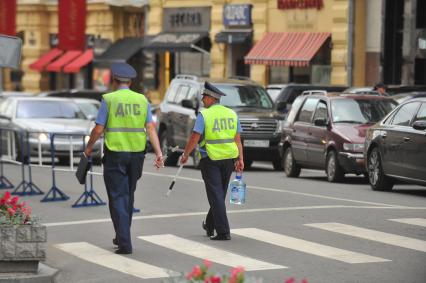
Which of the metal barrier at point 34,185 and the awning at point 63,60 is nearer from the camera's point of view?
the metal barrier at point 34,185

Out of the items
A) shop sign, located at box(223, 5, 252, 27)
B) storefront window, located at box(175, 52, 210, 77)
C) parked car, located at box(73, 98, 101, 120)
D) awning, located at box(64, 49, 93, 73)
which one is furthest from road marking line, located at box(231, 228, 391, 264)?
awning, located at box(64, 49, 93, 73)

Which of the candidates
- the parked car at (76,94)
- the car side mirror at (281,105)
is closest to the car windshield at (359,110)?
the car side mirror at (281,105)

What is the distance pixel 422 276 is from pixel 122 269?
2.63 m

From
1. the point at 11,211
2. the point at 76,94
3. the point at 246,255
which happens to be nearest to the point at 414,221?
the point at 246,255

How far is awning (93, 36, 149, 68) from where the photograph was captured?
169 ft

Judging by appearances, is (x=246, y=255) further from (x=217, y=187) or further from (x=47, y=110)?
(x=47, y=110)

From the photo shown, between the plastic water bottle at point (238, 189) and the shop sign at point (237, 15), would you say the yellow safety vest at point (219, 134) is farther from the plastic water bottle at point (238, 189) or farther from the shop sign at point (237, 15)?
the shop sign at point (237, 15)

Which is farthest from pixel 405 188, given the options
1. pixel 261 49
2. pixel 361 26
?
pixel 261 49

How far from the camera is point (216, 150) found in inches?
547

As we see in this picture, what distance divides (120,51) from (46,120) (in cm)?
2406

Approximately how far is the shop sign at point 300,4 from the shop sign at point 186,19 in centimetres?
512

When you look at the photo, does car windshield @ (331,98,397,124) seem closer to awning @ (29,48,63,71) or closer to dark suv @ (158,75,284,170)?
dark suv @ (158,75,284,170)

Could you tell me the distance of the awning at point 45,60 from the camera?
5728cm

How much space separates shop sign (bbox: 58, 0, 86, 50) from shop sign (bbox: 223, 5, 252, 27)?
7.95 m
